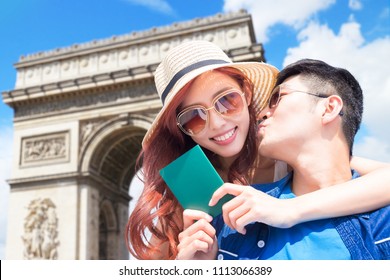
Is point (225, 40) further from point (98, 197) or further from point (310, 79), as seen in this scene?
point (310, 79)

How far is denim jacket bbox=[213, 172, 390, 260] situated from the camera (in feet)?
4.26

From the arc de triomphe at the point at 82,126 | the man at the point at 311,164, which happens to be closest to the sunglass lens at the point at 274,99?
the man at the point at 311,164

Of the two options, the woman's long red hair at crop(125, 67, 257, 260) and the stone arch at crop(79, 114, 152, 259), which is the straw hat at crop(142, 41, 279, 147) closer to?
the woman's long red hair at crop(125, 67, 257, 260)

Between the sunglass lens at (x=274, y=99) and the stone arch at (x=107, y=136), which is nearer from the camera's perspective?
the sunglass lens at (x=274, y=99)

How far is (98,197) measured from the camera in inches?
653

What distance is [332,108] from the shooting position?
4.98 ft

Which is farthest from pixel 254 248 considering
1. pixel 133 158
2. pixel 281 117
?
pixel 133 158

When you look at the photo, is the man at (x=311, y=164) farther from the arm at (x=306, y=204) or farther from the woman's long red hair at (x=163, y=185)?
the woman's long red hair at (x=163, y=185)

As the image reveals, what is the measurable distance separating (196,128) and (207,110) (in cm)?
9

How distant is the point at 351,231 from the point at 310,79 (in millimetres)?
514

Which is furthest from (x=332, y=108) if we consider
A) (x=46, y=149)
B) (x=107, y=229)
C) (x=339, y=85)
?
(x=107, y=229)

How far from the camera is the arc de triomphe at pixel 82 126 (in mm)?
15633

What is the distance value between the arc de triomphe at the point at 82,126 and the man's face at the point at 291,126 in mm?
13611

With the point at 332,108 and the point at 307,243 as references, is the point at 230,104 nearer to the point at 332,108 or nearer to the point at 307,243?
the point at 332,108
